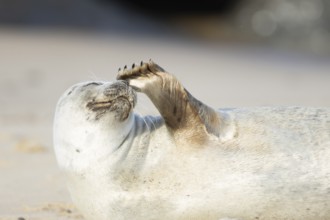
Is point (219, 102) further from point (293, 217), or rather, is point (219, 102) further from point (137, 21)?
point (137, 21)

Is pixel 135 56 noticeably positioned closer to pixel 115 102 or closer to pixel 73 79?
pixel 73 79

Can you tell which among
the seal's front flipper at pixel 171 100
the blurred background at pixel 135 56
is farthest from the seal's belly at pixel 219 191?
the blurred background at pixel 135 56

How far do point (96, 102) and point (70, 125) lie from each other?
14cm

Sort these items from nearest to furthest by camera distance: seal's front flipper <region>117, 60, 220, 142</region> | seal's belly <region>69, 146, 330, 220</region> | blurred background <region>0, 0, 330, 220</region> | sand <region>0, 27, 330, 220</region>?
seal's belly <region>69, 146, 330, 220</region> < seal's front flipper <region>117, 60, 220, 142</region> < sand <region>0, 27, 330, 220</region> < blurred background <region>0, 0, 330, 220</region>

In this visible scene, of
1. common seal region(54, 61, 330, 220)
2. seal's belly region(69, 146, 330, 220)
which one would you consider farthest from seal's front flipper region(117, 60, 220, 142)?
seal's belly region(69, 146, 330, 220)

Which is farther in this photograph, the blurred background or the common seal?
the blurred background

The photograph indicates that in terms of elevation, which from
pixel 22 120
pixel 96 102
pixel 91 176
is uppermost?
pixel 96 102

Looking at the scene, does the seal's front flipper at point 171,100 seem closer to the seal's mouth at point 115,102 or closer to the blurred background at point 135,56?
the seal's mouth at point 115,102

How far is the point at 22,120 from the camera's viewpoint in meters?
7.13

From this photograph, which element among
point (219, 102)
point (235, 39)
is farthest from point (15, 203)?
point (235, 39)

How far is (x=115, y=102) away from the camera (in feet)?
11.8

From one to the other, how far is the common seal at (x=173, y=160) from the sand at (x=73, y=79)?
0.22 meters

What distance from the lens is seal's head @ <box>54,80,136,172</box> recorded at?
11.5 feet

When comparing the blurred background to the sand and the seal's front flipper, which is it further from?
the seal's front flipper
